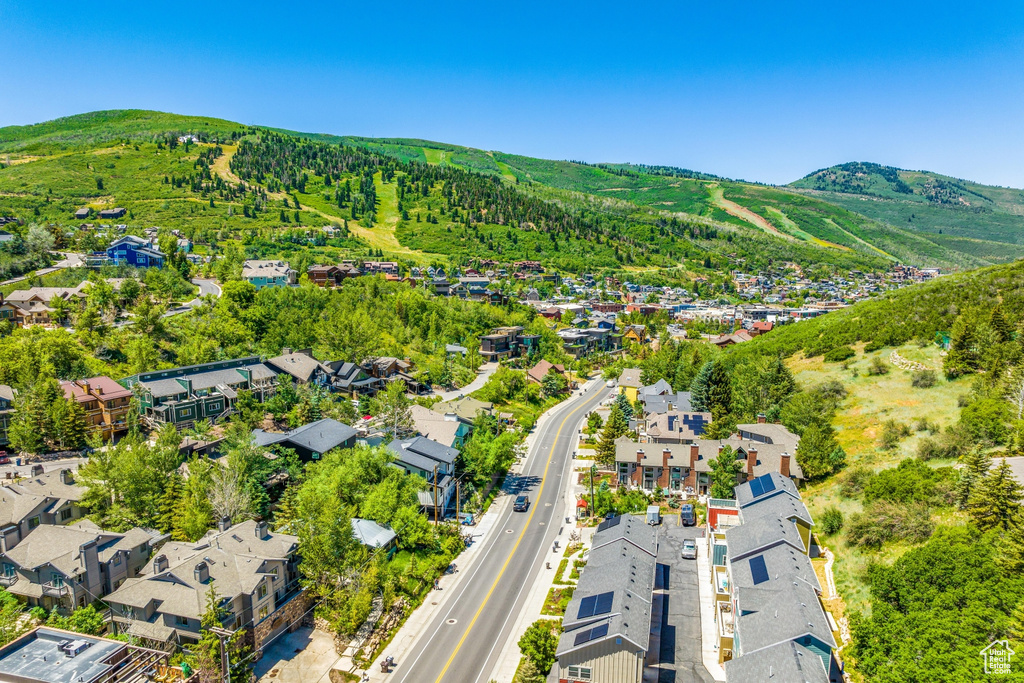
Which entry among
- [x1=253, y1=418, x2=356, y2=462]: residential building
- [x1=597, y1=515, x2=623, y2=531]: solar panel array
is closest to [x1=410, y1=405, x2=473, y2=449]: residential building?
[x1=253, y1=418, x2=356, y2=462]: residential building

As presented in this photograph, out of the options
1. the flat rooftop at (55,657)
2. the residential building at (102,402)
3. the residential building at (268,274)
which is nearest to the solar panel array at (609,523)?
the flat rooftop at (55,657)

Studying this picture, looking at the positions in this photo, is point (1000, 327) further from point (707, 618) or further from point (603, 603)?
point (603, 603)

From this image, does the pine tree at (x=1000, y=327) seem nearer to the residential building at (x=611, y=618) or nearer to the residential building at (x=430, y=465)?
the residential building at (x=611, y=618)

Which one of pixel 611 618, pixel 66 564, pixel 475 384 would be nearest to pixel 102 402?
pixel 66 564

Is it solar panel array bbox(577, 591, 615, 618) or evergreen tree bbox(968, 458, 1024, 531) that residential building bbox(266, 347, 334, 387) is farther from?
evergreen tree bbox(968, 458, 1024, 531)

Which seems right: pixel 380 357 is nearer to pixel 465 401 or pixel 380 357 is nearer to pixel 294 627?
pixel 465 401

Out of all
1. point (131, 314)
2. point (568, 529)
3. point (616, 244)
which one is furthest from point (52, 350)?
point (616, 244)
